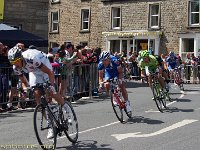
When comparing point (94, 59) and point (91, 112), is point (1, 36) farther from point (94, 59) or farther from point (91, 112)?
point (91, 112)

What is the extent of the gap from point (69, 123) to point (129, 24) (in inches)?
1226

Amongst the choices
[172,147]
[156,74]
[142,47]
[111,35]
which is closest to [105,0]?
[111,35]

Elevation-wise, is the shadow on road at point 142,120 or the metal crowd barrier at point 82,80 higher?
the metal crowd barrier at point 82,80

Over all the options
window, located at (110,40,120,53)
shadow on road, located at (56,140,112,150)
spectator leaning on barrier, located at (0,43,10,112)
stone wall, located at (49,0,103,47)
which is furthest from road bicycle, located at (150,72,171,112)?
stone wall, located at (49,0,103,47)

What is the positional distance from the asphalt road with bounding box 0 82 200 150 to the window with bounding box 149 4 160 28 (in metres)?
22.9

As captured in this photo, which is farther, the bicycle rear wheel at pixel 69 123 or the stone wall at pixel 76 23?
the stone wall at pixel 76 23

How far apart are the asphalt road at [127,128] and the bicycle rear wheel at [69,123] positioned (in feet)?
0.55

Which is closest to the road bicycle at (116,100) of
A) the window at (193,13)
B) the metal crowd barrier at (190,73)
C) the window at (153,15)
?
the metal crowd barrier at (190,73)

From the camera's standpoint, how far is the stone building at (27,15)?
26.0 meters

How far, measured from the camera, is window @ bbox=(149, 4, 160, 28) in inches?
1513

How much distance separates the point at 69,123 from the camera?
921 cm

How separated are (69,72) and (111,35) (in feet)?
79.8

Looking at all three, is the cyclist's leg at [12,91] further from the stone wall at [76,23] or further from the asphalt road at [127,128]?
the stone wall at [76,23]

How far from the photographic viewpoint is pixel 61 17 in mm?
45594
